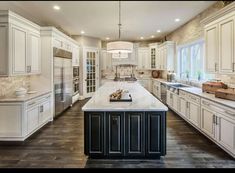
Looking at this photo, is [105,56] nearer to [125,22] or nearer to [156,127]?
[125,22]

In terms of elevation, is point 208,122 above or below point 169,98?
below

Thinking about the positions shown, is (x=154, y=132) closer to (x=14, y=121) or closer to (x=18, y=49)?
(x=14, y=121)

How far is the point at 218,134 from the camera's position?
11.8 feet

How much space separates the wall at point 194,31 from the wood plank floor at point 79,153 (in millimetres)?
1287

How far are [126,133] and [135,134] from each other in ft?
0.41

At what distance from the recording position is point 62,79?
6461 millimetres

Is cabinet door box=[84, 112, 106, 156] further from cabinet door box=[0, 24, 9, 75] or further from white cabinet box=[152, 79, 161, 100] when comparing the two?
white cabinet box=[152, 79, 161, 100]

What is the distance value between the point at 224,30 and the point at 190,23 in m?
2.92

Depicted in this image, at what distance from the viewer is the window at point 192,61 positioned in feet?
20.5

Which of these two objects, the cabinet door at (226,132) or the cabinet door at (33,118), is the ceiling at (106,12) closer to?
the cabinet door at (33,118)

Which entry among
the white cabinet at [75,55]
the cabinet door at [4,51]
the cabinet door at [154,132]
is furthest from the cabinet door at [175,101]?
the cabinet door at [4,51]

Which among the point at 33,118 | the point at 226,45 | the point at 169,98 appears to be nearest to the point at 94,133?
the point at 33,118

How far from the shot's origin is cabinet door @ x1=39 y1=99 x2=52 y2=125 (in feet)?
15.9

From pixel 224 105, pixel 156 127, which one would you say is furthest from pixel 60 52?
pixel 224 105
